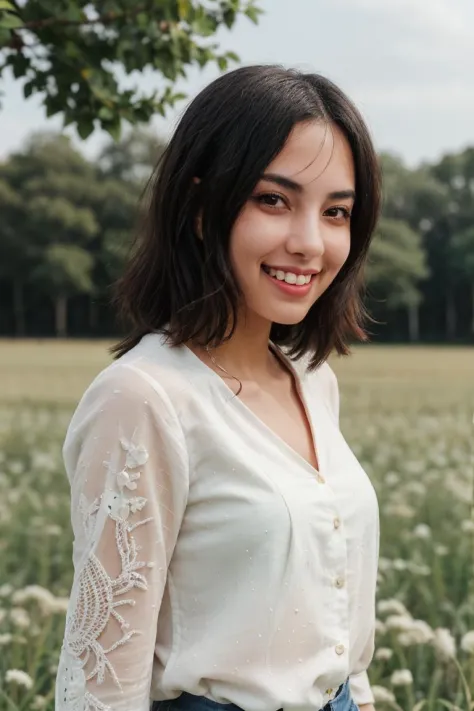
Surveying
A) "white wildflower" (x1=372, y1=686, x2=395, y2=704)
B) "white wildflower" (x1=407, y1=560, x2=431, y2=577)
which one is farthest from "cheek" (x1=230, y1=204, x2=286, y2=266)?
"white wildflower" (x1=407, y1=560, x2=431, y2=577)

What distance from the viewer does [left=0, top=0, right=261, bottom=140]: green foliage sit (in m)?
2.52

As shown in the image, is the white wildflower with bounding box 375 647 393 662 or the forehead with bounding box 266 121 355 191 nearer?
the forehead with bounding box 266 121 355 191

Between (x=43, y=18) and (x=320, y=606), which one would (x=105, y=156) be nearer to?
(x=43, y=18)

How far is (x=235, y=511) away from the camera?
1.20 meters

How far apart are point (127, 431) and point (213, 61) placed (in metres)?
1.83

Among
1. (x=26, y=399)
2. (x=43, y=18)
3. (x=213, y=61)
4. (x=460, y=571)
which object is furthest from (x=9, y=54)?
(x=26, y=399)

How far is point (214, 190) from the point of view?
128 centimetres

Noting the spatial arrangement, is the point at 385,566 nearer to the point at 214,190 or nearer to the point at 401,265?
the point at 214,190

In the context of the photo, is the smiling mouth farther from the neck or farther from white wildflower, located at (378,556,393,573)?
white wildflower, located at (378,556,393,573)

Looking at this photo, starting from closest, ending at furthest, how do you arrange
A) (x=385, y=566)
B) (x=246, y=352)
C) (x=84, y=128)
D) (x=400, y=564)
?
(x=246, y=352) → (x=84, y=128) → (x=400, y=564) → (x=385, y=566)

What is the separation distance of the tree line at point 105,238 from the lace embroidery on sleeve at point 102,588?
7348mm

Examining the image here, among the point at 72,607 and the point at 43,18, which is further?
the point at 43,18

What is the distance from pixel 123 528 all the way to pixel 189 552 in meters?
0.10

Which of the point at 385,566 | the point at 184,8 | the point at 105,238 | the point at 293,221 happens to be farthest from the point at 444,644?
the point at 105,238
